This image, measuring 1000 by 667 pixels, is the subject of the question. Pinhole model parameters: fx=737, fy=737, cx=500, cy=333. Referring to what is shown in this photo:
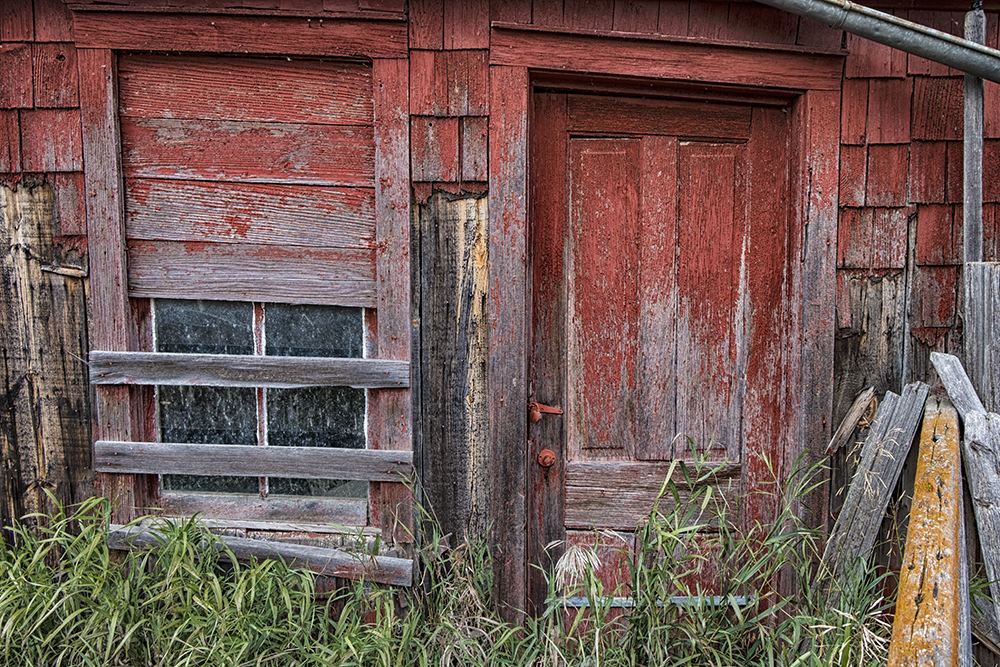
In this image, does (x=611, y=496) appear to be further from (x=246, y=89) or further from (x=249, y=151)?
(x=246, y=89)

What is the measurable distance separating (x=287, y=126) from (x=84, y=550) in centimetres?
168

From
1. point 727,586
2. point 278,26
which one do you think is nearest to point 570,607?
point 727,586

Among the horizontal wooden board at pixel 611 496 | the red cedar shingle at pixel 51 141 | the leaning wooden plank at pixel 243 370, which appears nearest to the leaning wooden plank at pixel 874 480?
the horizontal wooden board at pixel 611 496

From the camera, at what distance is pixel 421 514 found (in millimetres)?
2789

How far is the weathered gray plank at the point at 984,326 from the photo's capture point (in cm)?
262

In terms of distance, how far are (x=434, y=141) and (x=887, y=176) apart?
1699 millimetres

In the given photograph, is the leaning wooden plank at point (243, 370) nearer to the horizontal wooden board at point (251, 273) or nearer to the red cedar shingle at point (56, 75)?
the horizontal wooden board at point (251, 273)

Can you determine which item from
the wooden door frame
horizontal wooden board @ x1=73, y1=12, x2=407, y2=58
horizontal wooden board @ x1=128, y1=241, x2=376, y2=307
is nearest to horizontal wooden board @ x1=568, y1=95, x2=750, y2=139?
the wooden door frame

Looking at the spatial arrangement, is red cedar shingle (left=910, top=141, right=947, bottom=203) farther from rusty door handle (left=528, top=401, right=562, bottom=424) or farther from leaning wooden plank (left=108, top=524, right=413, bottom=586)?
leaning wooden plank (left=108, top=524, right=413, bottom=586)

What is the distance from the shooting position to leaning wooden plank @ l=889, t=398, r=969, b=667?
189 centimetres

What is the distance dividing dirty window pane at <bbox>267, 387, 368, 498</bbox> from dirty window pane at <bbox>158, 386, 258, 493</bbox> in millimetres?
99

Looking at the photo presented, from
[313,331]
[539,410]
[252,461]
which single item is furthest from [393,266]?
[252,461]

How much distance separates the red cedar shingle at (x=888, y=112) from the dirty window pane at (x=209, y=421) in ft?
8.43

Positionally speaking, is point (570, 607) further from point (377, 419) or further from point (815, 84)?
point (815, 84)
